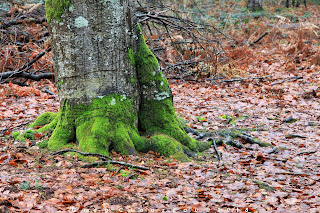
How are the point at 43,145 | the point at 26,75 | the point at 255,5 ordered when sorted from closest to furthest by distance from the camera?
the point at 43,145
the point at 26,75
the point at 255,5

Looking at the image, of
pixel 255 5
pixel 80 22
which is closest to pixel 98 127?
pixel 80 22

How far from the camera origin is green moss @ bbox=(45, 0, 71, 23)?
352 cm

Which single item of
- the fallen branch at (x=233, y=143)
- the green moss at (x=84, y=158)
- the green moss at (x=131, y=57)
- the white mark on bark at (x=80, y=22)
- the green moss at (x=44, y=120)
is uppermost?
the white mark on bark at (x=80, y=22)

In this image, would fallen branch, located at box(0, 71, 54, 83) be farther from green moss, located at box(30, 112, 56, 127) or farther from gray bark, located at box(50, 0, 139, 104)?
gray bark, located at box(50, 0, 139, 104)

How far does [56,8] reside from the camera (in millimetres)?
3570

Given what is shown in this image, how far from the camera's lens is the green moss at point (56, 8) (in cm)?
352

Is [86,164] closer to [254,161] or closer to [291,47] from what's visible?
[254,161]

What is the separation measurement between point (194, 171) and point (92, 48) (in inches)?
78.4

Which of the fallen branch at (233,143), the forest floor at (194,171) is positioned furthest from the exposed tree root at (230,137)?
the forest floor at (194,171)

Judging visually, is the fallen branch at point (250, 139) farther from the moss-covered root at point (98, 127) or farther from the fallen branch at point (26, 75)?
the fallen branch at point (26, 75)

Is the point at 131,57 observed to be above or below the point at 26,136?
above

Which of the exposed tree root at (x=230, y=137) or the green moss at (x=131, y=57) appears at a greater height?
the green moss at (x=131, y=57)

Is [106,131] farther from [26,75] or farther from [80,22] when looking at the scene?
[26,75]

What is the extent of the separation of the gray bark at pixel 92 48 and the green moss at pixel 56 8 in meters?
0.05
